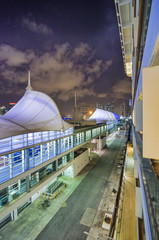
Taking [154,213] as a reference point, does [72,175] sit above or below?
below

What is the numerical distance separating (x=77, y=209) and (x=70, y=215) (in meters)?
0.82

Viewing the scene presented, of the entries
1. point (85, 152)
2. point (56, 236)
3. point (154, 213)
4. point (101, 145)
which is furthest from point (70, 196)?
point (101, 145)

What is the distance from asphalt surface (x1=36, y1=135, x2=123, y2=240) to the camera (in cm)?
834

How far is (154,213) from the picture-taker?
1.53 meters

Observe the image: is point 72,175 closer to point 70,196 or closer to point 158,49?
point 70,196

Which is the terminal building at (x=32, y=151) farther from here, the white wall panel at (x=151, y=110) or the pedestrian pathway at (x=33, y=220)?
the white wall panel at (x=151, y=110)

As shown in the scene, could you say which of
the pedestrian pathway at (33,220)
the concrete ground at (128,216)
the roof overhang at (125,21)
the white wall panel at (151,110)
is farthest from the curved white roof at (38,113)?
the roof overhang at (125,21)

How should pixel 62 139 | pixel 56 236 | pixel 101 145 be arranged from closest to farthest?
pixel 56 236
pixel 62 139
pixel 101 145

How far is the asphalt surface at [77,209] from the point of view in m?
8.34

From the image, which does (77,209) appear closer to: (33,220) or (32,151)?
(33,220)

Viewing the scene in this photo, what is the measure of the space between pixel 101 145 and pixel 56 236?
67.3 feet

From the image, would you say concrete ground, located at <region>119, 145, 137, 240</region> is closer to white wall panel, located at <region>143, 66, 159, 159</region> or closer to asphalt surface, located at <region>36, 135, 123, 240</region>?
asphalt surface, located at <region>36, 135, 123, 240</region>

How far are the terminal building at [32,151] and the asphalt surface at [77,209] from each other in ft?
7.88

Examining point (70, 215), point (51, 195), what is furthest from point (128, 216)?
point (51, 195)
